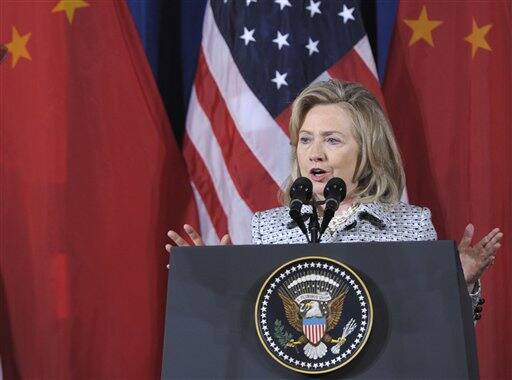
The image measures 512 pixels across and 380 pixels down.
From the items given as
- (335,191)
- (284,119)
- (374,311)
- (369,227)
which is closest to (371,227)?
(369,227)

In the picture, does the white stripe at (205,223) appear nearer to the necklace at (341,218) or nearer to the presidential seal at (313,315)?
the necklace at (341,218)

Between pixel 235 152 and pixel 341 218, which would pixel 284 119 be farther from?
pixel 341 218

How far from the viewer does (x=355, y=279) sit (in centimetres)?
173

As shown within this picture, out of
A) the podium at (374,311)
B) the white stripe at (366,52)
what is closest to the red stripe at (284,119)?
the white stripe at (366,52)

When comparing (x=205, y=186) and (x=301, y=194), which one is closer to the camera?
(x=301, y=194)

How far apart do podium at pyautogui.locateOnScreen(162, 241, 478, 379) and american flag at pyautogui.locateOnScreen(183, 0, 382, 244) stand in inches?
73.1

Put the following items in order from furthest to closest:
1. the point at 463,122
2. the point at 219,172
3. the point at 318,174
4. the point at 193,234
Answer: the point at 219,172 < the point at 463,122 < the point at 318,174 < the point at 193,234

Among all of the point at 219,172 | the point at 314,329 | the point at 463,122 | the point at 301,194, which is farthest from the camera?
the point at 219,172

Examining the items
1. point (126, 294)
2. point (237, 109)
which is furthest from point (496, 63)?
point (126, 294)

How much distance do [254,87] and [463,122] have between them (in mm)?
833

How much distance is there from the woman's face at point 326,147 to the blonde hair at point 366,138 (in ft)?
0.08

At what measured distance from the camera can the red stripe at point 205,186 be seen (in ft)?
12.2

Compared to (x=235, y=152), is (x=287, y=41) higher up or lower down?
higher up

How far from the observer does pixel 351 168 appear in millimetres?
2789
